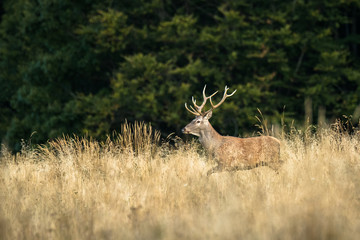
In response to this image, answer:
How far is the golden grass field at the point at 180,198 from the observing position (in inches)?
149

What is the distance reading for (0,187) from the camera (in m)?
6.31

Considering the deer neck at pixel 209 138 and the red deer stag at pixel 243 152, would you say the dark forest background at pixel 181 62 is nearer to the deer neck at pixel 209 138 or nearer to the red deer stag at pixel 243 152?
the deer neck at pixel 209 138

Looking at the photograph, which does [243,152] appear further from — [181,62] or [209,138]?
[181,62]

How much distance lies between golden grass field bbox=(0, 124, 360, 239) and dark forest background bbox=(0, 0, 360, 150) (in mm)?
8005

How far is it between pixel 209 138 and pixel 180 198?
268 cm

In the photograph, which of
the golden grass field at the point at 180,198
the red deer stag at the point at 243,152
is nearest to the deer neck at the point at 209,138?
the red deer stag at the point at 243,152

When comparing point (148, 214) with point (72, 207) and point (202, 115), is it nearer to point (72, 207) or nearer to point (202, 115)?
point (72, 207)

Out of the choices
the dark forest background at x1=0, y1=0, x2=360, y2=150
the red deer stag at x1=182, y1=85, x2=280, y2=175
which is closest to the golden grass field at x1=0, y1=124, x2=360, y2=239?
the red deer stag at x1=182, y1=85, x2=280, y2=175

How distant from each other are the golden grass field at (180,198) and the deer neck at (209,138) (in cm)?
20

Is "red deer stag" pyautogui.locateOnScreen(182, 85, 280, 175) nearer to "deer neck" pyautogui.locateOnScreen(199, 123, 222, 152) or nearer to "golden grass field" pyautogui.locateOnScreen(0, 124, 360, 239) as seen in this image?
"deer neck" pyautogui.locateOnScreen(199, 123, 222, 152)

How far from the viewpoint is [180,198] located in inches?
201

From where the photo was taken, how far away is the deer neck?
756cm

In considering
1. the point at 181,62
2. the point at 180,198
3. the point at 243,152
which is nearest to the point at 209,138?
the point at 243,152

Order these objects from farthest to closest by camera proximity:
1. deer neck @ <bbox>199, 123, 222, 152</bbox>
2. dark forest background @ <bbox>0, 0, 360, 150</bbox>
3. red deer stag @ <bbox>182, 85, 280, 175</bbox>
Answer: dark forest background @ <bbox>0, 0, 360, 150</bbox>, deer neck @ <bbox>199, 123, 222, 152</bbox>, red deer stag @ <bbox>182, 85, 280, 175</bbox>
